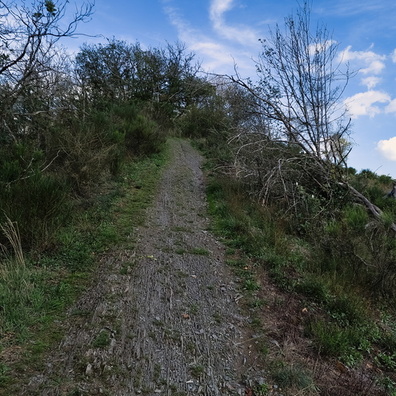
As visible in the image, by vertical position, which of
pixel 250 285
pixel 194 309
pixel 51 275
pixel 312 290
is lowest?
pixel 51 275

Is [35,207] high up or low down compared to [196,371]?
up

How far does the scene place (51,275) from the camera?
3.53 metres

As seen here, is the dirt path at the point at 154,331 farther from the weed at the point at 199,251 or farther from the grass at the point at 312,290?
the grass at the point at 312,290

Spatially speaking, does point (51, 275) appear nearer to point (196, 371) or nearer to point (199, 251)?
point (196, 371)

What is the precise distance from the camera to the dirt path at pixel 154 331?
2314mm

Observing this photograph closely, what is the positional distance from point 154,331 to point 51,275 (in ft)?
4.90

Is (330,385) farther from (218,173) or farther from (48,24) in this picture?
(218,173)

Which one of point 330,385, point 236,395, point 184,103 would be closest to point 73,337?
point 236,395

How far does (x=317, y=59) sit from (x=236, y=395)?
23.9 ft

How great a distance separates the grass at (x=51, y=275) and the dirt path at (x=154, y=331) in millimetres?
162

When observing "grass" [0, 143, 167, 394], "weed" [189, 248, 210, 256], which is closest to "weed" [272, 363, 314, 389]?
"grass" [0, 143, 167, 394]

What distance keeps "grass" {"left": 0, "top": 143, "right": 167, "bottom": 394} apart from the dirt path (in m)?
0.16

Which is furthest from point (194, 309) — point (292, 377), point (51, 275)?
point (51, 275)

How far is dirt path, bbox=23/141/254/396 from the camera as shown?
7.59ft
